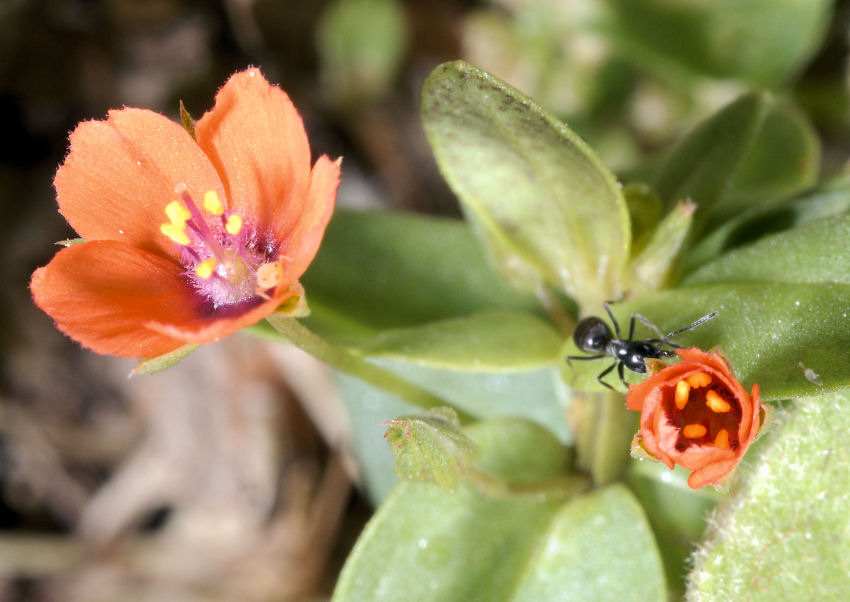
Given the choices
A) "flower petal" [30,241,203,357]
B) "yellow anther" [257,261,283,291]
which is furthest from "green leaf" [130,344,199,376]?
"yellow anther" [257,261,283,291]

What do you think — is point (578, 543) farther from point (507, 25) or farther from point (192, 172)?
point (507, 25)

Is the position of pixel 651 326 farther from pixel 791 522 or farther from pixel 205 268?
pixel 205 268

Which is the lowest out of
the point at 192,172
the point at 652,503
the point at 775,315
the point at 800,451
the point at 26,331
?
the point at 26,331

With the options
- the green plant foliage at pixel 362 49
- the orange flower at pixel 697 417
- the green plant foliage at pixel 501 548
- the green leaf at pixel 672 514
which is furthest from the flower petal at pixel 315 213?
the green plant foliage at pixel 362 49

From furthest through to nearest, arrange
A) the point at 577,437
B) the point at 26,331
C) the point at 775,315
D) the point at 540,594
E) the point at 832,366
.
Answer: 1. the point at 26,331
2. the point at 577,437
3. the point at 540,594
4. the point at 775,315
5. the point at 832,366

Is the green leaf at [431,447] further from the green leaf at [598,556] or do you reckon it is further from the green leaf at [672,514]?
the green leaf at [672,514]

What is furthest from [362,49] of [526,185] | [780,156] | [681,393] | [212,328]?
[681,393]

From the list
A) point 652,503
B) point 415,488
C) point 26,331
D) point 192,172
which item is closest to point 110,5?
point 26,331
